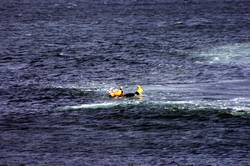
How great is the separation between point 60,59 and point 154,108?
1985 inches

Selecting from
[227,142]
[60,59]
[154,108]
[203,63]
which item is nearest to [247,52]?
[203,63]

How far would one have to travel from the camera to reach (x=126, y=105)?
294 feet

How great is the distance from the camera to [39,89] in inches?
4045

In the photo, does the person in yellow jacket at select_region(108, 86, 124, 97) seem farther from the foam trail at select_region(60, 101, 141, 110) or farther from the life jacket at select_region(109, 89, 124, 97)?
the foam trail at select_region(60, 101, 141, 110)

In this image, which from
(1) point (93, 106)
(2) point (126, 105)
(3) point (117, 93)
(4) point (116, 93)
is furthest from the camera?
(4) point (116, 93)

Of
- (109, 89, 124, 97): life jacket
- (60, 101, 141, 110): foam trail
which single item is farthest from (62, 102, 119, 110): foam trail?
(109, 89, 124, 97): life jacket

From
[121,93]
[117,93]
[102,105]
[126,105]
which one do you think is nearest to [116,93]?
[117,93]

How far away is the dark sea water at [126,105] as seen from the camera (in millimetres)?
71562

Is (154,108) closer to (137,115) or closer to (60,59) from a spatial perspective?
(137,115)

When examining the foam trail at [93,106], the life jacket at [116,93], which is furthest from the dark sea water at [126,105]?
the life jacket at [116,93]

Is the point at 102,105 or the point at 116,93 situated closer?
the point at 102,105

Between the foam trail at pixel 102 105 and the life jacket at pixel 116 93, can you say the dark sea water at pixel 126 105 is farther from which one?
the life jacket at pixel 116 93

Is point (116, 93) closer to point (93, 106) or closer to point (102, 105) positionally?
point (102, 105)

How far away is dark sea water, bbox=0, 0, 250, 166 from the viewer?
7156cm
